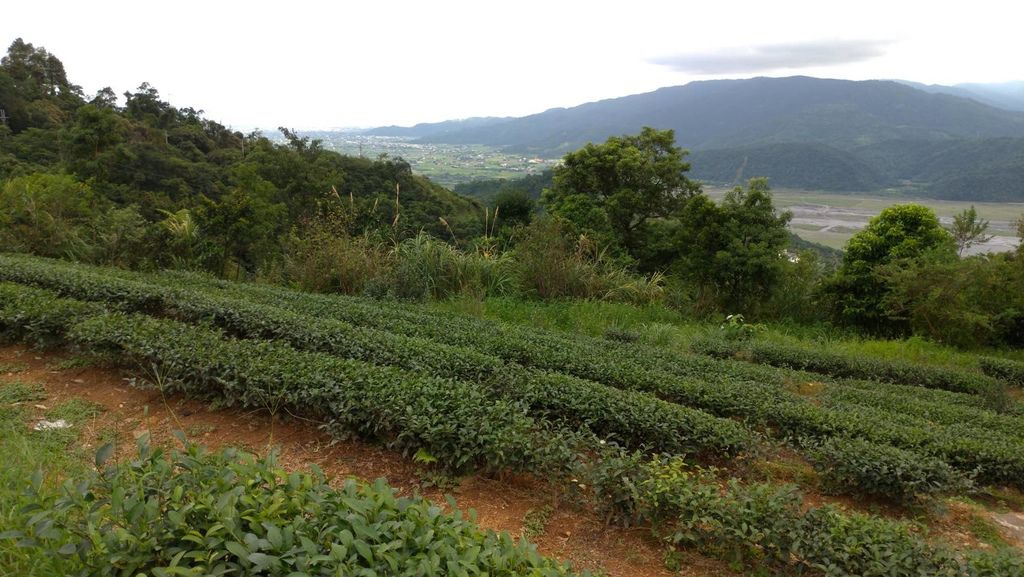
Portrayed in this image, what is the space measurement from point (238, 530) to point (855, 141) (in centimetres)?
14573

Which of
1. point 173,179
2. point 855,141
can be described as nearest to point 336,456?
point 173,179

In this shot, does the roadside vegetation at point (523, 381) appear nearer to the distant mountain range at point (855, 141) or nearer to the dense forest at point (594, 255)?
the dense forest at point (594, 255)

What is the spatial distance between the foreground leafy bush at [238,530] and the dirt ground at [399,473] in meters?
0.89

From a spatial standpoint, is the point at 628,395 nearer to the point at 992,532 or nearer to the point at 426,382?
the point at 426,382

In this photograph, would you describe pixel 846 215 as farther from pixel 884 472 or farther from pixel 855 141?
pixel 855 141

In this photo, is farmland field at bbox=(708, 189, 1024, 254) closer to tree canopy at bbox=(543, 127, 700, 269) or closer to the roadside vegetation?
tree canopy at bbox=(543, 127, 700, 269)

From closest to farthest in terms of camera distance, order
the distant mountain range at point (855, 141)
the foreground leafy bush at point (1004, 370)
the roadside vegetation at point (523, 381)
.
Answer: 1. the roadside vegetation at point (523, 381)
2. the foreground leafy bush at point (1004, 370)
3. the distant mountain range at point (855, 141)

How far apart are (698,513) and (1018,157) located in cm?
8438

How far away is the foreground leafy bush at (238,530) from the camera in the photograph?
1.40 metres

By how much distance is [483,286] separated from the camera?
9391mm

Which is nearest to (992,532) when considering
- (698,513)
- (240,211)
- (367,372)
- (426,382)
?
(698,513)

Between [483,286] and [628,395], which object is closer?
[628,395]

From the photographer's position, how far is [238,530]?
148 cm

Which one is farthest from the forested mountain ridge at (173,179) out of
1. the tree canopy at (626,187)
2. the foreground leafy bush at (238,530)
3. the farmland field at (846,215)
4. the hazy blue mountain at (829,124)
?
the hazy blue mountain at (829,124)
